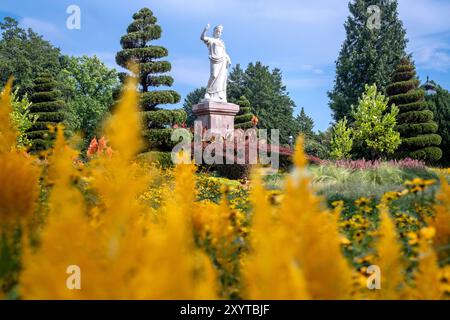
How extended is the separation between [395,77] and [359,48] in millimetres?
7852

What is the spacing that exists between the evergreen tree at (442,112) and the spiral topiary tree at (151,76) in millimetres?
16389

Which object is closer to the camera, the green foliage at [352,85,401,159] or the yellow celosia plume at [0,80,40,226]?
the yellow celosia plume at [0,80,40,226]

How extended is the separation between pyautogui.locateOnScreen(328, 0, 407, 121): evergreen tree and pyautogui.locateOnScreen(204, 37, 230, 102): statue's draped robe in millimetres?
14506

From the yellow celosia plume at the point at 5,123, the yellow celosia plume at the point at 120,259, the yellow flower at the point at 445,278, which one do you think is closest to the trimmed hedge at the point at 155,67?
the yellow celosia plume at the point at 5,123

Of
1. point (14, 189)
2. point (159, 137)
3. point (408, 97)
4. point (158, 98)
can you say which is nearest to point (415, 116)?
point (408, 97)

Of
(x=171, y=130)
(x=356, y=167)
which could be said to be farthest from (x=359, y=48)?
(x=356, y=167)

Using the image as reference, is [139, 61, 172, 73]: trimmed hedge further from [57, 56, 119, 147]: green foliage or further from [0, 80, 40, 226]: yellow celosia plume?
[0, 80, 40, 226]: yellow celosia plume

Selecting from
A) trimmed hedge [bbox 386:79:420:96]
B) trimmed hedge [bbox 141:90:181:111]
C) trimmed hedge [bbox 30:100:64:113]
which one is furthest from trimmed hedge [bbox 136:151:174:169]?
trimmed hedge [bbox 386:79:420:96]

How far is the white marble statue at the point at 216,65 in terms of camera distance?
18.2 m

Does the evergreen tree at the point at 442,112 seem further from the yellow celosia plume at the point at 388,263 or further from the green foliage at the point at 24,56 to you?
the yellow celosia plume at the point at 388,263

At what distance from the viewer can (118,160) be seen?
145 centimetres

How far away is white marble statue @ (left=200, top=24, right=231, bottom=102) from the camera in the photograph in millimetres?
18219

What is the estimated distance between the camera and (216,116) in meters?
17.7
